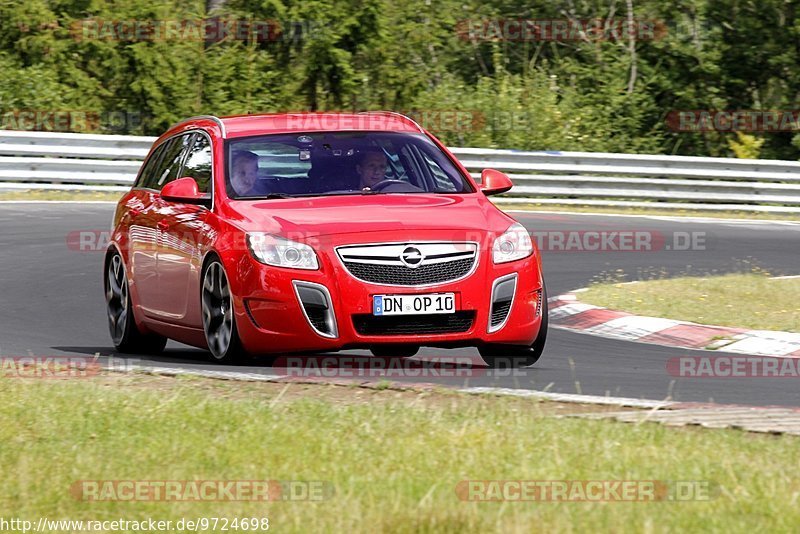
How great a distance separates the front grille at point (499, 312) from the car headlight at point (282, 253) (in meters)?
1.08

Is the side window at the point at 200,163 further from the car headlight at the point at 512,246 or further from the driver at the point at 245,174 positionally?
the car headlight at the point at 512,246

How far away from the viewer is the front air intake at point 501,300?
8477mm

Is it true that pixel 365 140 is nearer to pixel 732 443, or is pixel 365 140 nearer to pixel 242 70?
pixel 732 443

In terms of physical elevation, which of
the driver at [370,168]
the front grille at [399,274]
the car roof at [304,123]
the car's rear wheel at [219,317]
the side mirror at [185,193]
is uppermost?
the car roof at [304,123]

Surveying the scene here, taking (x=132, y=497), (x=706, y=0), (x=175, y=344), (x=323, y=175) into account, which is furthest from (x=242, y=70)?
(x=132, y=497)

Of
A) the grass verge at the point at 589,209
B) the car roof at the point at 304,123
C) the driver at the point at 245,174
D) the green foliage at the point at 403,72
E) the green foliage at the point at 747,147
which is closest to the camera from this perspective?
the driver at the point at 245,174

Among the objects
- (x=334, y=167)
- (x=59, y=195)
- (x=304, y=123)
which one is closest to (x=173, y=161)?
(x=304, y=123)

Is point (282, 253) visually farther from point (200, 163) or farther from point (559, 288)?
point (559, 288)

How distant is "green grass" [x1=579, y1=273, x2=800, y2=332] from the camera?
1175 cm

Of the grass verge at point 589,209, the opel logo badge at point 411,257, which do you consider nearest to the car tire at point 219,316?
the opel logo badge at point 411,257

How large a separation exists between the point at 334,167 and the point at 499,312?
158 centimetres

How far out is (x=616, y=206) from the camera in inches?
904

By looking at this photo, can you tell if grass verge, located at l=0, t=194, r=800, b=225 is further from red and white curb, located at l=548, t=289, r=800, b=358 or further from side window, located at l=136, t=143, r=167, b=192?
side window, located at l=136, t=143, r=167, b=192

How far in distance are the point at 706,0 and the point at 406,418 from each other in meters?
24.7
